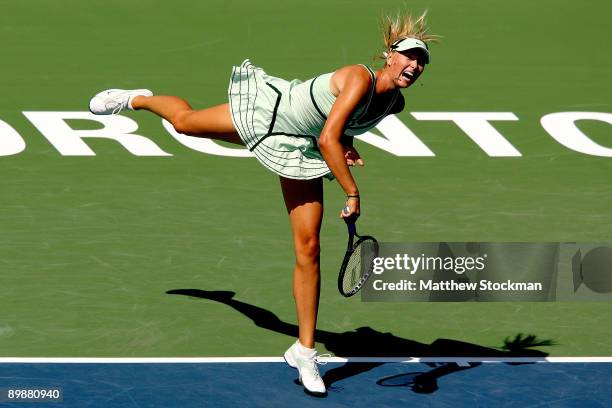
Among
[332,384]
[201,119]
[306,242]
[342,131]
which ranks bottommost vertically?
[332,384]

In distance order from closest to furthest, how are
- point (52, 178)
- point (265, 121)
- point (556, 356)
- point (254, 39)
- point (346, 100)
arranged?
point (346, 100) → point (265, 121) → point (556, 356) → point (52, 178) → point (254, 39)

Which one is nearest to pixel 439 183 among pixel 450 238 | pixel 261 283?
pixel 450 238

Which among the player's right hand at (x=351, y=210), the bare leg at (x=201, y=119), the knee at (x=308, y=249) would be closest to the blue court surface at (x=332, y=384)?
the knee at (x=308, y=249)

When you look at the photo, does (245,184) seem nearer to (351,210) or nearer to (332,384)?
(332,384)

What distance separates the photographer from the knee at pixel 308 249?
973 centimetres

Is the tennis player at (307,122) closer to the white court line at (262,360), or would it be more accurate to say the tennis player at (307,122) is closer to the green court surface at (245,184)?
the white court line at (262,360)

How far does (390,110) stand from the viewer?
9.63m

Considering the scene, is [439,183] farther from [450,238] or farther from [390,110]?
[390,110]

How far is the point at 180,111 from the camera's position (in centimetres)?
1055

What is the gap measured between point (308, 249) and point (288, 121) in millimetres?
874

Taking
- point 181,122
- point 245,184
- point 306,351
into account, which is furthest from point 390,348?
point 245,184

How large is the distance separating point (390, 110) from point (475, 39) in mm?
8391

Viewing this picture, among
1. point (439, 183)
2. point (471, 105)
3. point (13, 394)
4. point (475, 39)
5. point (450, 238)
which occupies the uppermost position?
point (475, 39)

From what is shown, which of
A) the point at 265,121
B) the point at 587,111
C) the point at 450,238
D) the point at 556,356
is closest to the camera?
the point at 265,121
